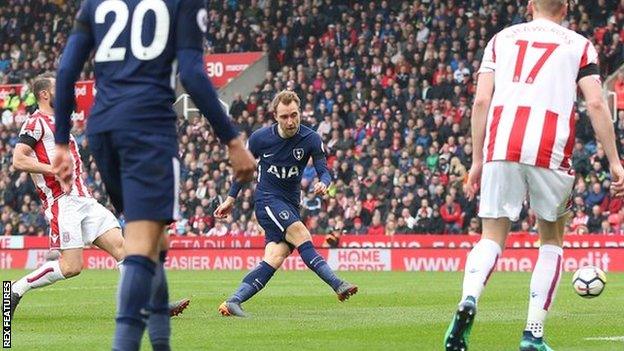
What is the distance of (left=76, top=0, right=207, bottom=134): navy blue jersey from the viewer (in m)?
6.71

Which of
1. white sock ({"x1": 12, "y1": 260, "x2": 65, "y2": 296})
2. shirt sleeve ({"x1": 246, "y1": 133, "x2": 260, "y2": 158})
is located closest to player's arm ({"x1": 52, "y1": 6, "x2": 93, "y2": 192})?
white sock ({"x1": 12, "y1": 260, "x2": 65, "y2": 296})

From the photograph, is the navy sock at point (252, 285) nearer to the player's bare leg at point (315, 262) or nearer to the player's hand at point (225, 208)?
the player's bare leg at point (315, 262)

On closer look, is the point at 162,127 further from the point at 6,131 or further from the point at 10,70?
Result: the point at 10,70

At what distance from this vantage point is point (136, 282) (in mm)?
6500

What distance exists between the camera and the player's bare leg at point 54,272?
1282cm

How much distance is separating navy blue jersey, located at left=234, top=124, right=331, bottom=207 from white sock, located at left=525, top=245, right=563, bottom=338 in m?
5.02

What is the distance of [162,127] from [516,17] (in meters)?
25.9

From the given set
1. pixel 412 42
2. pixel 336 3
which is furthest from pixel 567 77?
pixel 336 3

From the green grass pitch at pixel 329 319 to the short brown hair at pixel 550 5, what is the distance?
2.36 m

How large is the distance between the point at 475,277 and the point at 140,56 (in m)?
2.64

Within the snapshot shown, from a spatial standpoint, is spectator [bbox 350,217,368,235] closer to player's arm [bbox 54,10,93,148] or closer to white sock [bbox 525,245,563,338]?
white sock [bbox 525,245,563,338]

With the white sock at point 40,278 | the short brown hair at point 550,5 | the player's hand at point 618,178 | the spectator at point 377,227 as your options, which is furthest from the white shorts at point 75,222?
the spectator at point 377,227

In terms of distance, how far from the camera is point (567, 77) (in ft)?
27.3

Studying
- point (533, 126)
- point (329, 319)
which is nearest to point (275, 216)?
point (329, 319)
